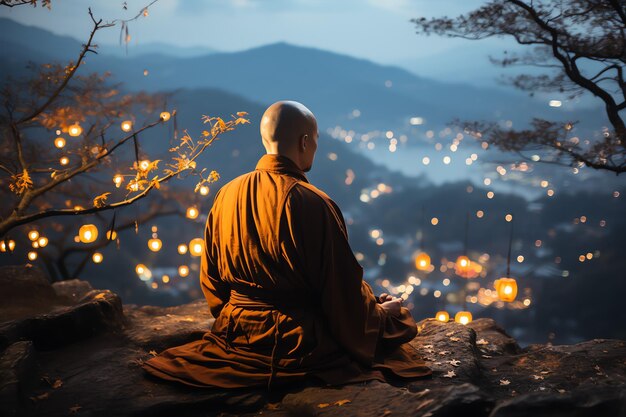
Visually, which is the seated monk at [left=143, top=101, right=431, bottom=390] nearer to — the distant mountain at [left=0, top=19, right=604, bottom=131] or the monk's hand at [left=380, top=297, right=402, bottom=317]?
the monk's hand at [left=380, top=297, right=402, bottom=317]

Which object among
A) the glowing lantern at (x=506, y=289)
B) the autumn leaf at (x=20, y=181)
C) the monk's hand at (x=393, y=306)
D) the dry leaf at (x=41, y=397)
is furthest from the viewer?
the glowing lantern at (x=506, y=289)

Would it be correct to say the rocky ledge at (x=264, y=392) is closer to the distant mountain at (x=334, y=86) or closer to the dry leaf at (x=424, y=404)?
the dry leaf at (x=424, y=404)

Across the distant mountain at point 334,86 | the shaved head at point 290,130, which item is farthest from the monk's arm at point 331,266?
the distant mountain at point 334,86

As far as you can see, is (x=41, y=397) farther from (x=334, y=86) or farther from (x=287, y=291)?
(x=334, y=86)

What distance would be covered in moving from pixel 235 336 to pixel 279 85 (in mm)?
71840

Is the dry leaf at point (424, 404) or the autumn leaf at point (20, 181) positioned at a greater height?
the autumn leaf at point (20, 181)

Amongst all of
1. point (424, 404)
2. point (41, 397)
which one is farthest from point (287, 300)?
point (41, 397)

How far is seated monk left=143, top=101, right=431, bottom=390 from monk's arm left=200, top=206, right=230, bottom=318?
0.30 meters

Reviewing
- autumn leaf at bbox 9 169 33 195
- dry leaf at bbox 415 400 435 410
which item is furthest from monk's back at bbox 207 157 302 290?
autumn leaf at bbox 9 169 33 195

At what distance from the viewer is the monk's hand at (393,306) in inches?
185

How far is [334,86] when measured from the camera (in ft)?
244

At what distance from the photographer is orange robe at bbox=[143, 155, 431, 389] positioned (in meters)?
4.05

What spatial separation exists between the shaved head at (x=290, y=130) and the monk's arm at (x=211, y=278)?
931 millimetres

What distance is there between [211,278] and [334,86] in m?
72.1
